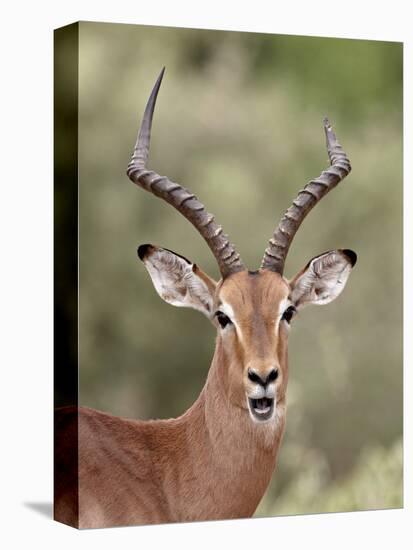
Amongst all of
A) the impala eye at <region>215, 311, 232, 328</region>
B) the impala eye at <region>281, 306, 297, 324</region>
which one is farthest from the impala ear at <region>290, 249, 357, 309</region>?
the impala eye at <region>215, 311, 232, 328</region>

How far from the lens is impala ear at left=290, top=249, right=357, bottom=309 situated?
11.2m

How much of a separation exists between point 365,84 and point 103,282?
300 cm

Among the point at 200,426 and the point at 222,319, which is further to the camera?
the point at 200,426

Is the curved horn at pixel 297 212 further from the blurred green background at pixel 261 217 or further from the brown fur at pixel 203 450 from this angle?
the blurred green background at pixel 261 217

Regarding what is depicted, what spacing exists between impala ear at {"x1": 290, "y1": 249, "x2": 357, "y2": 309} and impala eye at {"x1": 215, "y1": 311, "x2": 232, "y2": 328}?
0.62m

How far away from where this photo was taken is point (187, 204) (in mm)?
10883

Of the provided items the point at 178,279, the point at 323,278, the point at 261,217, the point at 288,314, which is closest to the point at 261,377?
the point at 288,314

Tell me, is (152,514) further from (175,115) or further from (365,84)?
(365,84)

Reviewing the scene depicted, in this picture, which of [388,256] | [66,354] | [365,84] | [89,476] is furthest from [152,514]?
[365,84]

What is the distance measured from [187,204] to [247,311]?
3.03 feet

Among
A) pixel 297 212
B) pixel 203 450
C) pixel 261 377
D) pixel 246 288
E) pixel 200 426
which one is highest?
pixel 297 212

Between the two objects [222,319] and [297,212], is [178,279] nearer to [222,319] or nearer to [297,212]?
[222,319]

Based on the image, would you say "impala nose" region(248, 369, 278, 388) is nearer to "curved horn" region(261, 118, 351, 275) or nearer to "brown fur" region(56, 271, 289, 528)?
"brown fur" region(56, 271, 289, 528)

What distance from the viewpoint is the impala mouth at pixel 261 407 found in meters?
10.6
